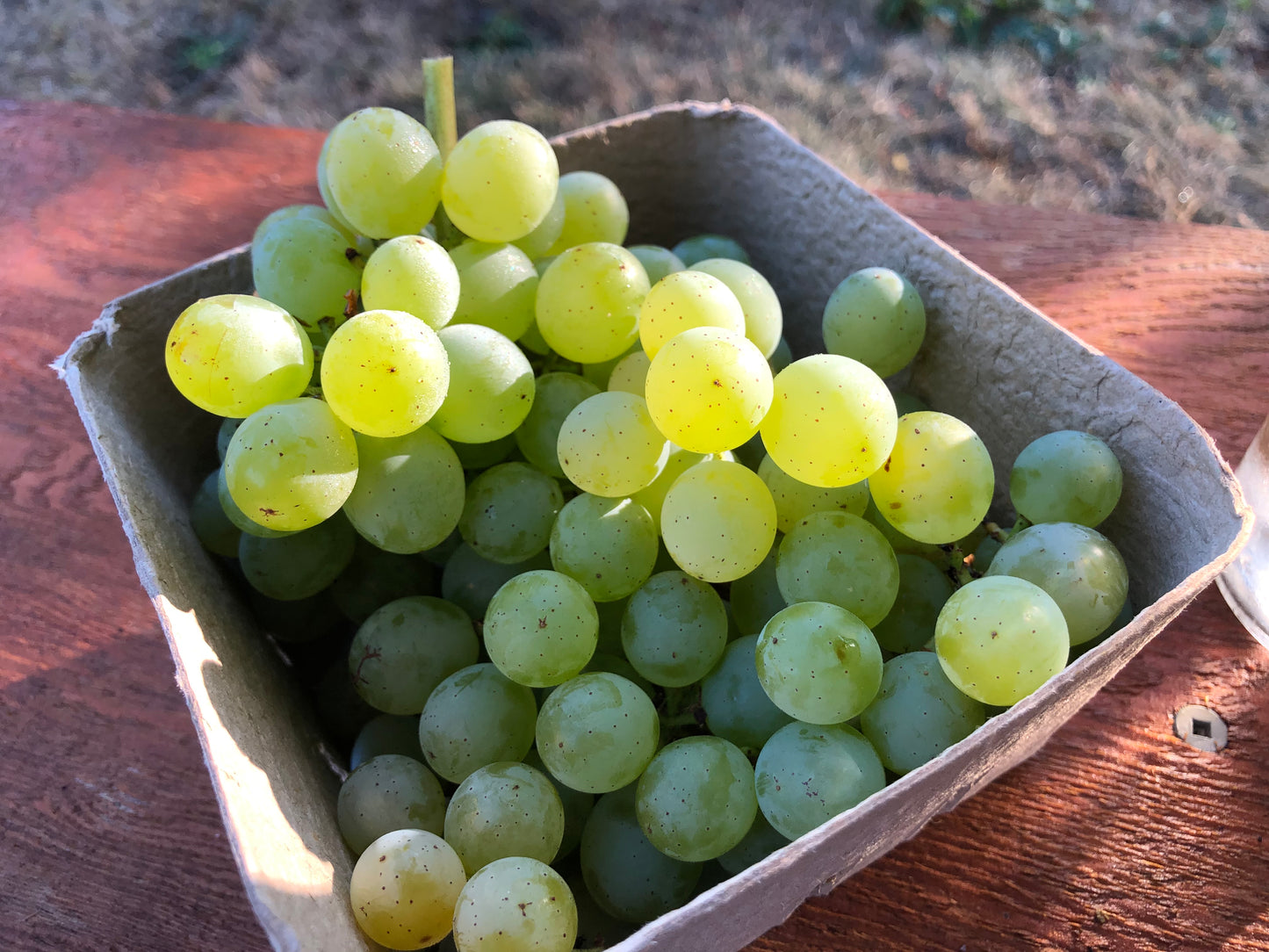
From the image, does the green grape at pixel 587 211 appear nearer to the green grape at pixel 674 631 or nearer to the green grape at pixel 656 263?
the green grape at pixel 656 263

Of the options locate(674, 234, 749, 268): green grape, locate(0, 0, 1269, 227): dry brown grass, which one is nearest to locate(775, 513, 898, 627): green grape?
locate(674, 234, 749, 268): green grape

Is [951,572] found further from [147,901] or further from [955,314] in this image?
[147,901]

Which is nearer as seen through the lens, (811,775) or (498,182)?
(811,775)

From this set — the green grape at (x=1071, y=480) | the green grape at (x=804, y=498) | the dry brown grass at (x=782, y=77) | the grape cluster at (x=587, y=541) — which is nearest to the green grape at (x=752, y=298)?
the grape cluster at (x=587, y=541)

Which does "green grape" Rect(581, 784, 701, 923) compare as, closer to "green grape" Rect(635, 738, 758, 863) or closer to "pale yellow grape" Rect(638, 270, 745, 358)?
"green grape" Rect(635, 738, 758, 863)

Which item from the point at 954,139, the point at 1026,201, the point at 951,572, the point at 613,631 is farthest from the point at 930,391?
the point at 954,139

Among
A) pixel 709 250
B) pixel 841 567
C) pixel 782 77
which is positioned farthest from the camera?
pixel 782 77

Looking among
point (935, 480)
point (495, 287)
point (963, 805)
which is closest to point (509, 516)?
point (495, 287)

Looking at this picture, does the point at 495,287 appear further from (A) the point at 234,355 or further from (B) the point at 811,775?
(B) the point at 811,775
